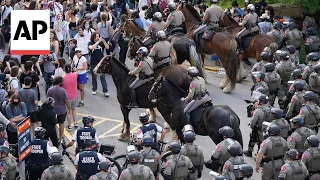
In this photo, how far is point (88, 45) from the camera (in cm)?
2969

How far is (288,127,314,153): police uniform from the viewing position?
843 inches

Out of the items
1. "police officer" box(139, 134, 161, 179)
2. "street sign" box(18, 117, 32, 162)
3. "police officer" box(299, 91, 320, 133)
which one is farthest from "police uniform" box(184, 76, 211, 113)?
"street sign" box(18, 117, 32, 162)

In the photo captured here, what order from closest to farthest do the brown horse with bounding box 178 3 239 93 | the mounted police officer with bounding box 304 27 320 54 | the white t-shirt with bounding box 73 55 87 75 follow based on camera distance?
the white t-shirt with bounding box 73 55 87 75 < the brown horse with bounding box 178 3 239 93 < the mounted police officer with bounding box 304 27 320 54

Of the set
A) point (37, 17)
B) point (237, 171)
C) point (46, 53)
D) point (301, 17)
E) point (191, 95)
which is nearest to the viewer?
point (237, 171)

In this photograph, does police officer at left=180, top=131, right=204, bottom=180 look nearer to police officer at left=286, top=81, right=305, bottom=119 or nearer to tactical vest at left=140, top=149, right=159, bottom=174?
tactical vest at left=140, top=149, right=159, bottom=174

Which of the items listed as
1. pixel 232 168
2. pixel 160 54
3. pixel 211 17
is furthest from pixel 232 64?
pixel 232 168

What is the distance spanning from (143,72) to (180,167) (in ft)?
19.9

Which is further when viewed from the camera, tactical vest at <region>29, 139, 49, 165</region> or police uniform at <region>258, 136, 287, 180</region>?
police uniform at <region>258, 136, 287, 180</region>

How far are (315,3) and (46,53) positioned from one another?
35.0 feet

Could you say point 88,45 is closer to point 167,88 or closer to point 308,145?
point 167,88

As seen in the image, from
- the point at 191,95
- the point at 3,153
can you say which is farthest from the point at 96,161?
the point at 191,95

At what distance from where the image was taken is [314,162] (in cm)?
2030

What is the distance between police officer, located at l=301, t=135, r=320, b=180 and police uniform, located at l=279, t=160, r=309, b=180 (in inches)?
32.3

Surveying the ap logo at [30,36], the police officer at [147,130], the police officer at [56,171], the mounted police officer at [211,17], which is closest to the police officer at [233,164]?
the police officer at [147,130]
